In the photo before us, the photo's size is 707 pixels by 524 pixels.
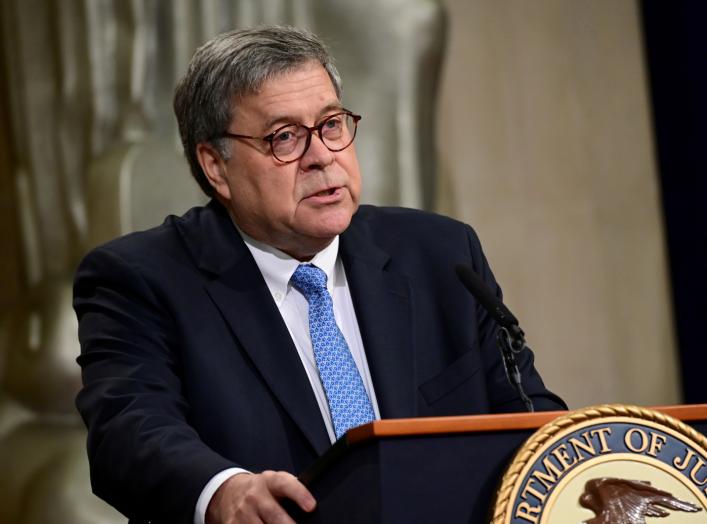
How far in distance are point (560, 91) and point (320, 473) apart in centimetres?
306

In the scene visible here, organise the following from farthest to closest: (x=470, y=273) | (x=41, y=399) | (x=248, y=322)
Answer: (x=41, y=399) < (x=248, y=322) < (x=470, y=273)

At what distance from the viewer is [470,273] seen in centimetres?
173

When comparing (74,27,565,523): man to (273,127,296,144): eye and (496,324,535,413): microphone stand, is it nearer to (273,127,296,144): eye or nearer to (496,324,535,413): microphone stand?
(273,127,296,144): eye

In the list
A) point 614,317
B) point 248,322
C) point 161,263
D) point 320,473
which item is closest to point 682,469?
point 320,473

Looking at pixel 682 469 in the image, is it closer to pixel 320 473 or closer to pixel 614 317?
pixel 320 473

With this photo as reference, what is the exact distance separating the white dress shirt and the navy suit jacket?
3 cm

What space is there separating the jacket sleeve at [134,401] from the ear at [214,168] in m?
0.24

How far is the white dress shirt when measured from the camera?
1.93m

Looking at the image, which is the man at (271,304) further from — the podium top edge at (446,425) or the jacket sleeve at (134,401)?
the podium top edge at (446,425)

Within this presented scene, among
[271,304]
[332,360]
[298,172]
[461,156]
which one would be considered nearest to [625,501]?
[332,360]

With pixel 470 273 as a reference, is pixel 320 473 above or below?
below

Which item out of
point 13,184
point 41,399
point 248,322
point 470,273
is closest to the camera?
point 470,273

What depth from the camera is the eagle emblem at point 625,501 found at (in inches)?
51.6

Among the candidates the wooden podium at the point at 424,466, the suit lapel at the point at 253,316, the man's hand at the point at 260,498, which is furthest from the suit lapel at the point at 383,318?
the wooden podium at the point at 424,466
